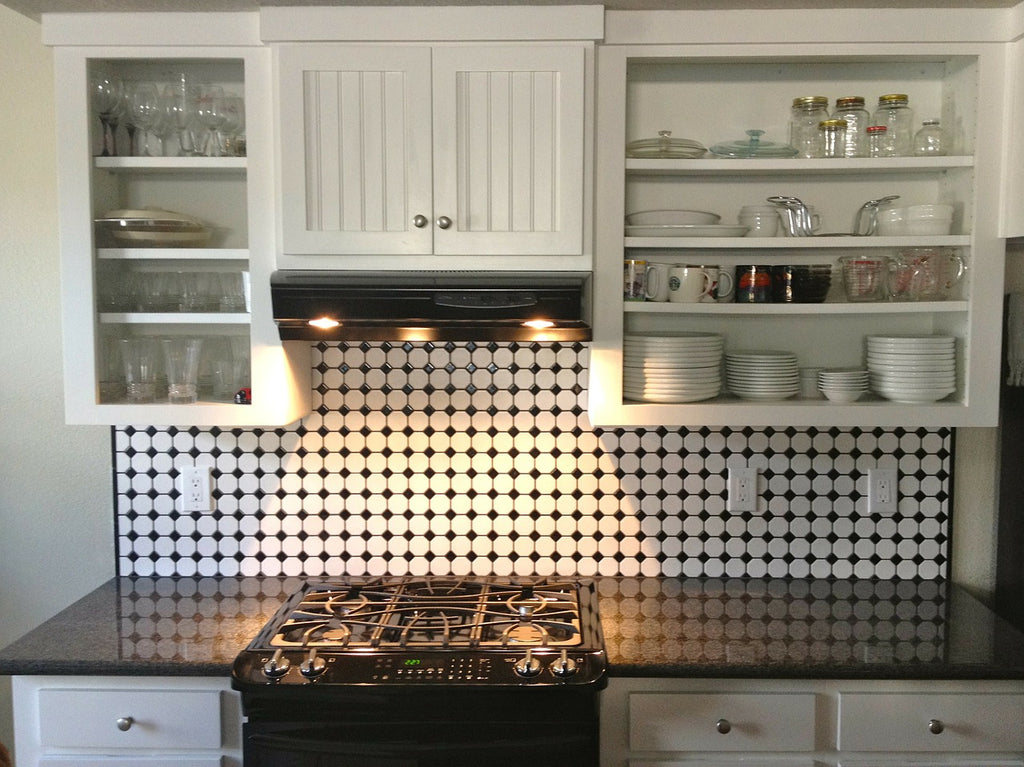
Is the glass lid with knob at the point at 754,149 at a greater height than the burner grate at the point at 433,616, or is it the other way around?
the glass lid with knob at the point at 754,149

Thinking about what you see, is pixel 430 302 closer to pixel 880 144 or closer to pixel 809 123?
pixel 809 123

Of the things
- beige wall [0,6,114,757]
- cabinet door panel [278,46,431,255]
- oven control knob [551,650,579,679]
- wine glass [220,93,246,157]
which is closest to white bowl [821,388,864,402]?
oven control knob [551,650,579,679]

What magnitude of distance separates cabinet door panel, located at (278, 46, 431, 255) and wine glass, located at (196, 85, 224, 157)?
20cm

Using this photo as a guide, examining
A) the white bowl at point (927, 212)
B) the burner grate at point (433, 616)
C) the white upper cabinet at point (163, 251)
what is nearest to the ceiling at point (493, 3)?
the white upper cabinet at point (163, 251)

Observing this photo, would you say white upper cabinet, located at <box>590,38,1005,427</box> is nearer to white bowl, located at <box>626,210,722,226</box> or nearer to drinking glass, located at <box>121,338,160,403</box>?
white bowl, located at <box>626,210,722,226</box>

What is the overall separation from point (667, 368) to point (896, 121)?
81 centimetres

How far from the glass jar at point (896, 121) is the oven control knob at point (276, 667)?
180 cm

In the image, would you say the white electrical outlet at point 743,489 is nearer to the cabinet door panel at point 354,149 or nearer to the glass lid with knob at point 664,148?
the glass lid with knob at point 664,148

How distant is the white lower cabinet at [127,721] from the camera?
6.33 feet

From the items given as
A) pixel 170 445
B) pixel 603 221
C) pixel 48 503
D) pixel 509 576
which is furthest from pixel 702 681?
pixel 48 503

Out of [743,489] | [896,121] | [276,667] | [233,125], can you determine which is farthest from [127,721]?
[896,121]

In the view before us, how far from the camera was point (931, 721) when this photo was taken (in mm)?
1913

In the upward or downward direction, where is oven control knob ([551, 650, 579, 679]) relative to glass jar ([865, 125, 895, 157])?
downward

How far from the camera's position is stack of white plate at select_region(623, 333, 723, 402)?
2178 millimetres
